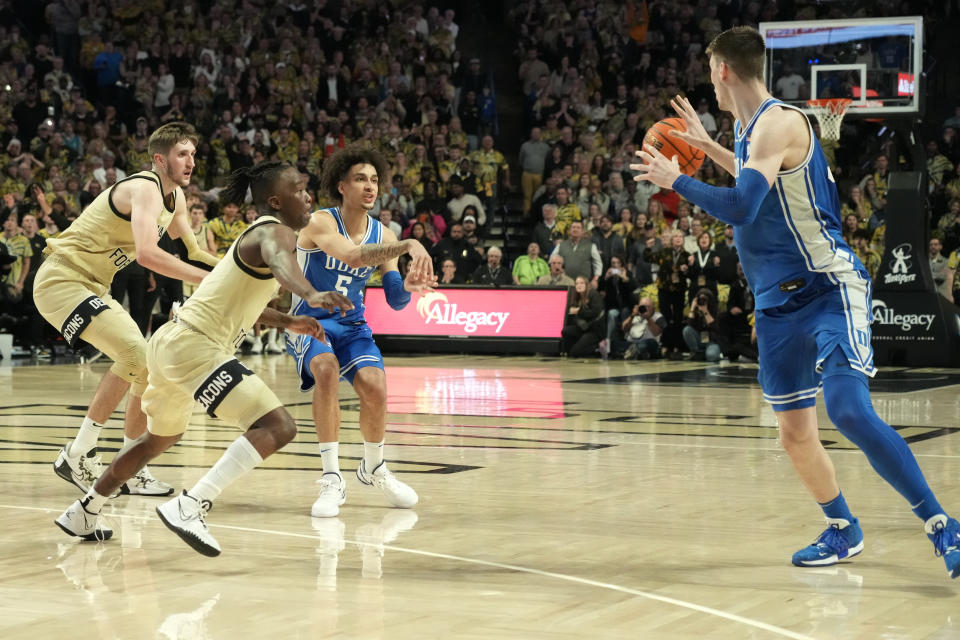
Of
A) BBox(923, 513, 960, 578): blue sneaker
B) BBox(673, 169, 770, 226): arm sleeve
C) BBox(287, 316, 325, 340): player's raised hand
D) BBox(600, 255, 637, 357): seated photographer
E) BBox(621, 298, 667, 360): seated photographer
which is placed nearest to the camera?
BBox(923, 513, 960, 578): blue sneaker

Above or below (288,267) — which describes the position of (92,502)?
below

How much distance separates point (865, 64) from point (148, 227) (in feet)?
37.1

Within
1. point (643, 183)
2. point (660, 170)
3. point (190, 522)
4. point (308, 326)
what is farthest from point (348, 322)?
point (643, 183)

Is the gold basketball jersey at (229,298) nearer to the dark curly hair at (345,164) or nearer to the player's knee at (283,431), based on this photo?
the player's knee at (283,431)

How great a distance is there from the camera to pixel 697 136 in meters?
5.31

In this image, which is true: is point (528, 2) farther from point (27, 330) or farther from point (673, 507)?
point (673, 507)

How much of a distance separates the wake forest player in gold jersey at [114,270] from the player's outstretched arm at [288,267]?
1316 mm

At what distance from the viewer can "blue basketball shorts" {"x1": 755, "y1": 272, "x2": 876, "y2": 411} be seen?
5.12 m

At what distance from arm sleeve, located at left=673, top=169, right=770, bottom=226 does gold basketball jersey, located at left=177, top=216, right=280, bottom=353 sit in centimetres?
180

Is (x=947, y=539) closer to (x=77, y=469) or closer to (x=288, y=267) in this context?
(x=288, y=267)

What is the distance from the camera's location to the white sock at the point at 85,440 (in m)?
7.09

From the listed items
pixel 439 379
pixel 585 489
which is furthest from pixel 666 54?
pixel 585 489

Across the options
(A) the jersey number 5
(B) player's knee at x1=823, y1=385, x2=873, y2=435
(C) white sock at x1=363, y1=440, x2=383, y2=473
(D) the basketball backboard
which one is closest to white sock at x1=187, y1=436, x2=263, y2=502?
(C) white sock at x1=363, y1=440, x2=383, y2=473

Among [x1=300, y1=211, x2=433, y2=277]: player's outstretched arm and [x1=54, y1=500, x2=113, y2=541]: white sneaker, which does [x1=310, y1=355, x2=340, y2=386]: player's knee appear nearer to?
[x1=300, y1=211, x2=433, y2=277]: player's outstretched arm
